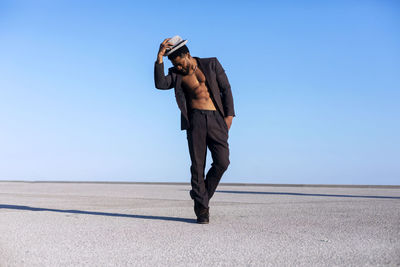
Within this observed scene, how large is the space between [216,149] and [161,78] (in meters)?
1.00

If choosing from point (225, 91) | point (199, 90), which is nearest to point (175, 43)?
point (199, 90)

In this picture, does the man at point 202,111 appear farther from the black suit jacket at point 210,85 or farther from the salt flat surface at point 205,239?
the salt flat surface at point 205,239

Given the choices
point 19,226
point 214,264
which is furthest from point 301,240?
point 19,226

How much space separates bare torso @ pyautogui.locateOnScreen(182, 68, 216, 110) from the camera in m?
5.68

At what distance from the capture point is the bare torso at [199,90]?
5.68 metres

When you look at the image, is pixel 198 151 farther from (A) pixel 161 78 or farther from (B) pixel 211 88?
(A) pixel 161 78

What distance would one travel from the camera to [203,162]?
576cm

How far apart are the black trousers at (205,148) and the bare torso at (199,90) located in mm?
68

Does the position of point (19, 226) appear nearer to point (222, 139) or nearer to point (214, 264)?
point (222, 139)

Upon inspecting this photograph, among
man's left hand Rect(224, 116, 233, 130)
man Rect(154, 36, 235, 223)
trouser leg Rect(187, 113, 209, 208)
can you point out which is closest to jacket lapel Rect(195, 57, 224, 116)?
man Rect(154, 36, 235, 223)

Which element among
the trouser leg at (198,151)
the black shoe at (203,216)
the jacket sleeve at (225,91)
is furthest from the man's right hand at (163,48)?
the black shoe at (203,216)

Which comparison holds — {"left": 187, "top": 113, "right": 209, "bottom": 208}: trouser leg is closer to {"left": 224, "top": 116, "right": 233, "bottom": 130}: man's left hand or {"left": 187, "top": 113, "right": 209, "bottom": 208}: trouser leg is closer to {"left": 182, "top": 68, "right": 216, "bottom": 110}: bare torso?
{"left": 182, "top": 68, "right": 216, "bottom": 110}: bare torso

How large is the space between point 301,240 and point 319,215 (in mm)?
2213

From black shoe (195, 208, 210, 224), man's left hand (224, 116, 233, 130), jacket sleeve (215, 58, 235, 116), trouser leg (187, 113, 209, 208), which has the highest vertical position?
jacket sleeve (215, 58, 235, 116)
